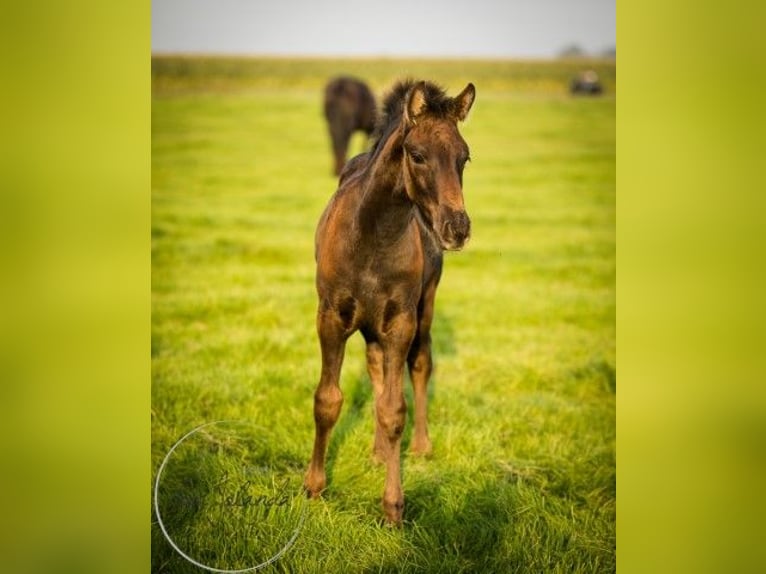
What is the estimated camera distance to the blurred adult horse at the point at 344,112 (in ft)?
21.3

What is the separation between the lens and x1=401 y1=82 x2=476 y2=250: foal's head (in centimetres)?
270

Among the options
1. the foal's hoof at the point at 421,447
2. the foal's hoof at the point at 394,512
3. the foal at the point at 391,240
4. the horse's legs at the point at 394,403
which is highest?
the foal at the point at 391,240

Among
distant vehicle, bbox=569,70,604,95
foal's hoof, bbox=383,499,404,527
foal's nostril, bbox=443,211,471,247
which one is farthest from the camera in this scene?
distant vehicle, bbox=569,70,604,95

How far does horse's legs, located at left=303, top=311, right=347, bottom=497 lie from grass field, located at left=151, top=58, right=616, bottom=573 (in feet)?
0.35

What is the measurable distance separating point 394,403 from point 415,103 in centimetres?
114

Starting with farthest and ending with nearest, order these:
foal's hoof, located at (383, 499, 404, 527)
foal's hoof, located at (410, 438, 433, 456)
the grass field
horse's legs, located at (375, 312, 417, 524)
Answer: foal's hoof, located at (410, 438, 433, 456), the grass field, foal's hoof, located at (383, 499, 404, 527), horse's legs, located at (375, 312, 417, 524)

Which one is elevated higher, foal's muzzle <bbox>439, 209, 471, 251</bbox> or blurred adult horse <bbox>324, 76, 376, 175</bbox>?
blurred adult horse <bbox>324, 76, 376, 175</bbox>

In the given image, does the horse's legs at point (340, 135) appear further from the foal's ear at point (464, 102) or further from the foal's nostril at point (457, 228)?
the foal's nostril at point (457, 228)
